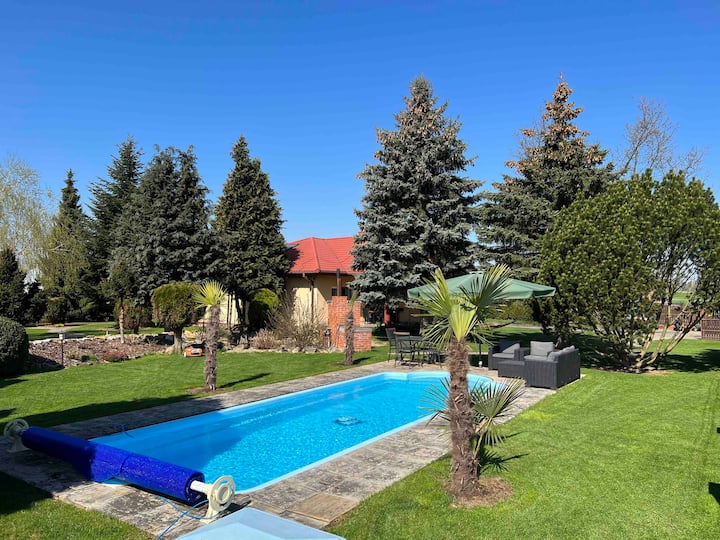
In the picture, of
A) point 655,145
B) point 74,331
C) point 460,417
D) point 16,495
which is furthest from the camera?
point 655,145

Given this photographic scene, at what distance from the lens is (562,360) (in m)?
11.5

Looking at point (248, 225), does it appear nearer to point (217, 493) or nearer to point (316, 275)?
point (316, 275)

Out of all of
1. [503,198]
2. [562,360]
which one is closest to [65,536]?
[562,360]

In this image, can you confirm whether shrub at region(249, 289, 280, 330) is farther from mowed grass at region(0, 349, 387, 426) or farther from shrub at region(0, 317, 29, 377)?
shrub at region(0, 317, 29, 377)

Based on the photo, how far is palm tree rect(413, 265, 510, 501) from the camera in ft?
16.6

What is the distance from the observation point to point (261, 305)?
24.2 meters

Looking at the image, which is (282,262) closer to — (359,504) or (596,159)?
(596,159)

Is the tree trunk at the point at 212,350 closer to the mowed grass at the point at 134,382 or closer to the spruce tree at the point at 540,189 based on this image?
the mowed grass at the point at 134,382

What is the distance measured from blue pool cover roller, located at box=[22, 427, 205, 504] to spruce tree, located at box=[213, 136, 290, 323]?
18.3 metres

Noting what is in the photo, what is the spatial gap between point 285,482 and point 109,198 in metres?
36.5

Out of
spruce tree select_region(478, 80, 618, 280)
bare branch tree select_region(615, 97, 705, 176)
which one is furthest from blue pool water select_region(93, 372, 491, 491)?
bare branch tree select_region(615, 97, 705, 176)

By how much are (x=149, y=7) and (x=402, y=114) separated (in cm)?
1144

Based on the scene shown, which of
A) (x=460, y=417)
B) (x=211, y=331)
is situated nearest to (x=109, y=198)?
(x=211, y=331)

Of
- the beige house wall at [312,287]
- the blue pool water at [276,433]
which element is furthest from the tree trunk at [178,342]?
the beige house wall at [312,287]
